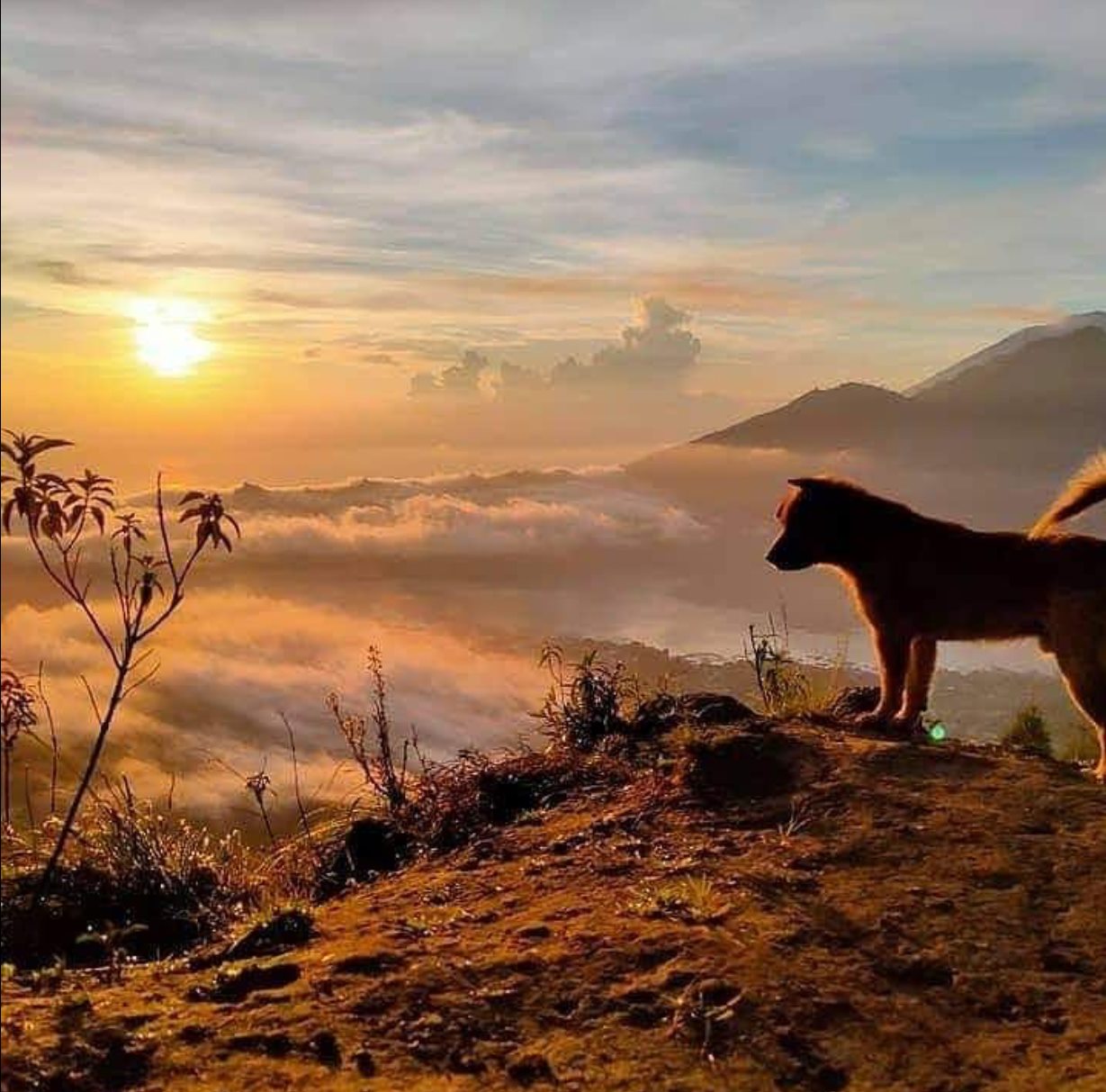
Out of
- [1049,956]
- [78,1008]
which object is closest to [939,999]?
[1049,956]

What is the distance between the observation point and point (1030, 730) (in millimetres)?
9406

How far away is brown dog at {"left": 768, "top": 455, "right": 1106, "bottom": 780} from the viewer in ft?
25.7

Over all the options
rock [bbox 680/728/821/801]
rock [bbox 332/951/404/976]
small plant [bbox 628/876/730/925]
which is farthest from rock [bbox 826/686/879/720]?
rock [bbox 332/951/404/976]

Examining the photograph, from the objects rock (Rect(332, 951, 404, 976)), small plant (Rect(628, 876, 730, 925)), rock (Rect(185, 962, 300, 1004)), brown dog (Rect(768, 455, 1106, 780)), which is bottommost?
rock (Rect(185, 962, 300, 1004))

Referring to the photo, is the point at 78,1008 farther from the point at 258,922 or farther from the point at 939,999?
the point at 939,999

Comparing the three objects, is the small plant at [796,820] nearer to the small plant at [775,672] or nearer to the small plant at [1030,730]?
the small plant at [775,672]

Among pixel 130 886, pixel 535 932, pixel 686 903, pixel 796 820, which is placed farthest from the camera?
pixel 130 886

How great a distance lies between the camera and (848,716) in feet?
28.5

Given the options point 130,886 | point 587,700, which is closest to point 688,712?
point 587,700

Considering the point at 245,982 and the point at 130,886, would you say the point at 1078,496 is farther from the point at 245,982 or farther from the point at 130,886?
the point at 130,886

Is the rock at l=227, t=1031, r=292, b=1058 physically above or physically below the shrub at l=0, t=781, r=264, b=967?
above

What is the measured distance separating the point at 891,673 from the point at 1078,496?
1.62 meters

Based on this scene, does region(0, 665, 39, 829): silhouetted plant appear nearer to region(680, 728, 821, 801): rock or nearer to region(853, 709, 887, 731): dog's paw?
region(680, 728, 821, 801): rock

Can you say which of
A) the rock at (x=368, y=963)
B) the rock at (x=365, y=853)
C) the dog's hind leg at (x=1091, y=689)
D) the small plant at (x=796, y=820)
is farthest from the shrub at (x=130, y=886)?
the dog's hind leg at (x=1091, y=689)
